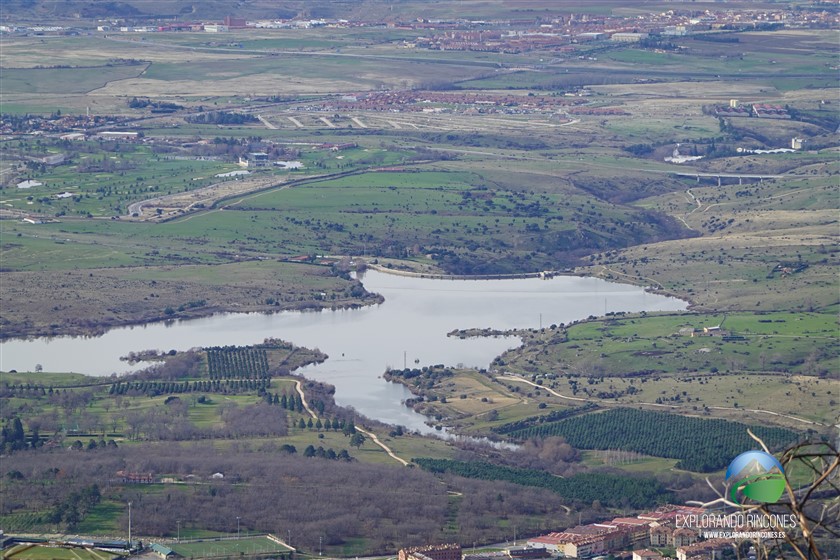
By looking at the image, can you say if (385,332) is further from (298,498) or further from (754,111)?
(754,111)

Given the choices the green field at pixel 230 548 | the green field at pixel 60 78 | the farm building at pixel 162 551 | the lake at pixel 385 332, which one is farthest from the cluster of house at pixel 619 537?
the green field at pixel 60 78

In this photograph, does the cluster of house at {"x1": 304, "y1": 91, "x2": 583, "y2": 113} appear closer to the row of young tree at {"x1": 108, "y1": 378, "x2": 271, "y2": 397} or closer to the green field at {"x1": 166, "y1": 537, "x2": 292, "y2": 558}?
the row of young tree at {"x1": 108, "y1": 378, "x2": 271, "y2": 397}

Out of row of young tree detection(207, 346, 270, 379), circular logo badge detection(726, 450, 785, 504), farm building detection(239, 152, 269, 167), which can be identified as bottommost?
row of young tree detection(207, 346, 270, 379)

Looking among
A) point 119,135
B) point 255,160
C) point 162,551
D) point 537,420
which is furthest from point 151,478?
point 119,135

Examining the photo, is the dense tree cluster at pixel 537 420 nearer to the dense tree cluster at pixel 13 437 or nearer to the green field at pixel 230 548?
the dense tree cluster at pixel 13 437

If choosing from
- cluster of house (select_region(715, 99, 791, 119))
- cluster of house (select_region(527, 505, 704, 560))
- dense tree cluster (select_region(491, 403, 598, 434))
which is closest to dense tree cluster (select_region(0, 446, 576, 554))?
cluster of house (select_region(527, 505, 704, 560))

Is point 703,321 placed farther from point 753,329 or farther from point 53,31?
point 53,31

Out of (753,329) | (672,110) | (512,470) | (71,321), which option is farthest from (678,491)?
(672,110)
